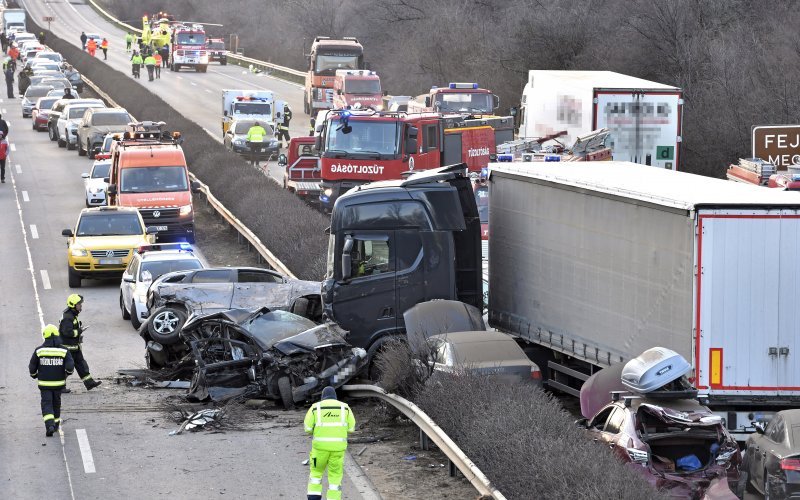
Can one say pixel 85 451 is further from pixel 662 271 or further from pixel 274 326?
pixel 662 271

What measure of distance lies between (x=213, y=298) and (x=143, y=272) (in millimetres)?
4136

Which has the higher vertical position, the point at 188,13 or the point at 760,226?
the point at 188,13

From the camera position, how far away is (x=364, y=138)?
98.8ft

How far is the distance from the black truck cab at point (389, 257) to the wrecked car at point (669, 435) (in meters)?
5.25

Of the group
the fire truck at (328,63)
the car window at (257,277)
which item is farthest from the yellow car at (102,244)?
the fire truck at (328,63)

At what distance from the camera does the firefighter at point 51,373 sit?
1518cm

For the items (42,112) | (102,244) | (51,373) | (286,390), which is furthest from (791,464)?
(42,112)

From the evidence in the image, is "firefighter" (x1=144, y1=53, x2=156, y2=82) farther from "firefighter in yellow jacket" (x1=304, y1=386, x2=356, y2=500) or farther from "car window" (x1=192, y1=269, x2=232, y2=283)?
"firefighter in yellow jacket" (x1=304, y1=386, x2=356, y2=500)

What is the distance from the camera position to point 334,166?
1186 inches

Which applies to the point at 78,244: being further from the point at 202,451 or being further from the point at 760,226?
the point at 760,226

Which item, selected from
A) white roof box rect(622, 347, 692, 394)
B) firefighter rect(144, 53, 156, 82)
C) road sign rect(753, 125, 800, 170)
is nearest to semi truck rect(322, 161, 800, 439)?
white roof box rect(622, 347, 692, 394)

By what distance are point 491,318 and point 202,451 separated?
5.73 metres

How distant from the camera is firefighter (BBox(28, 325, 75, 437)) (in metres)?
15.2

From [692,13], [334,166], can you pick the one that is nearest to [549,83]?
[334,166]
